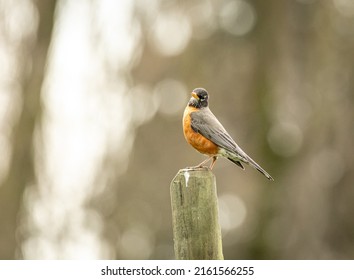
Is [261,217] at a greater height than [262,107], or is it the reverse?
[262,107]

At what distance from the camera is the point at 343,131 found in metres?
15.9

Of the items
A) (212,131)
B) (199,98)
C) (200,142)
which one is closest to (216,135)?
(212,131)

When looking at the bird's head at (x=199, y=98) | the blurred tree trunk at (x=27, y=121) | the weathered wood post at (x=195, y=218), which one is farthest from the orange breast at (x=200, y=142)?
the blurred tree trunk at (x=27, y=121)

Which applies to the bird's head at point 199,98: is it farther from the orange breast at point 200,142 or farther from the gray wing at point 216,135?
the orange breast at point 200,142

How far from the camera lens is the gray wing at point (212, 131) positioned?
7574 millimetres

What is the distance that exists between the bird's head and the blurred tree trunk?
231 inches

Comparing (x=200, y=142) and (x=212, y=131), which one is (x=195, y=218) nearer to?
(x=200, y=142)

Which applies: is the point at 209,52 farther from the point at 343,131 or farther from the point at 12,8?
the point at 12,8

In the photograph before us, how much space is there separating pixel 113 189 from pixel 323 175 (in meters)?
4.41

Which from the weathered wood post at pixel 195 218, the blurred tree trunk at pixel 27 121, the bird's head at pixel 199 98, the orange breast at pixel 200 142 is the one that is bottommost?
the weathered wood post at pixel 195 218

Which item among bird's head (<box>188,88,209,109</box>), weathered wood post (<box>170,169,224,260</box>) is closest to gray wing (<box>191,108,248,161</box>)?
bird's head (<box>188,88,209,109</box>)

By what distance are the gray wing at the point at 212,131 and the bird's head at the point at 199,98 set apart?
197 mm
